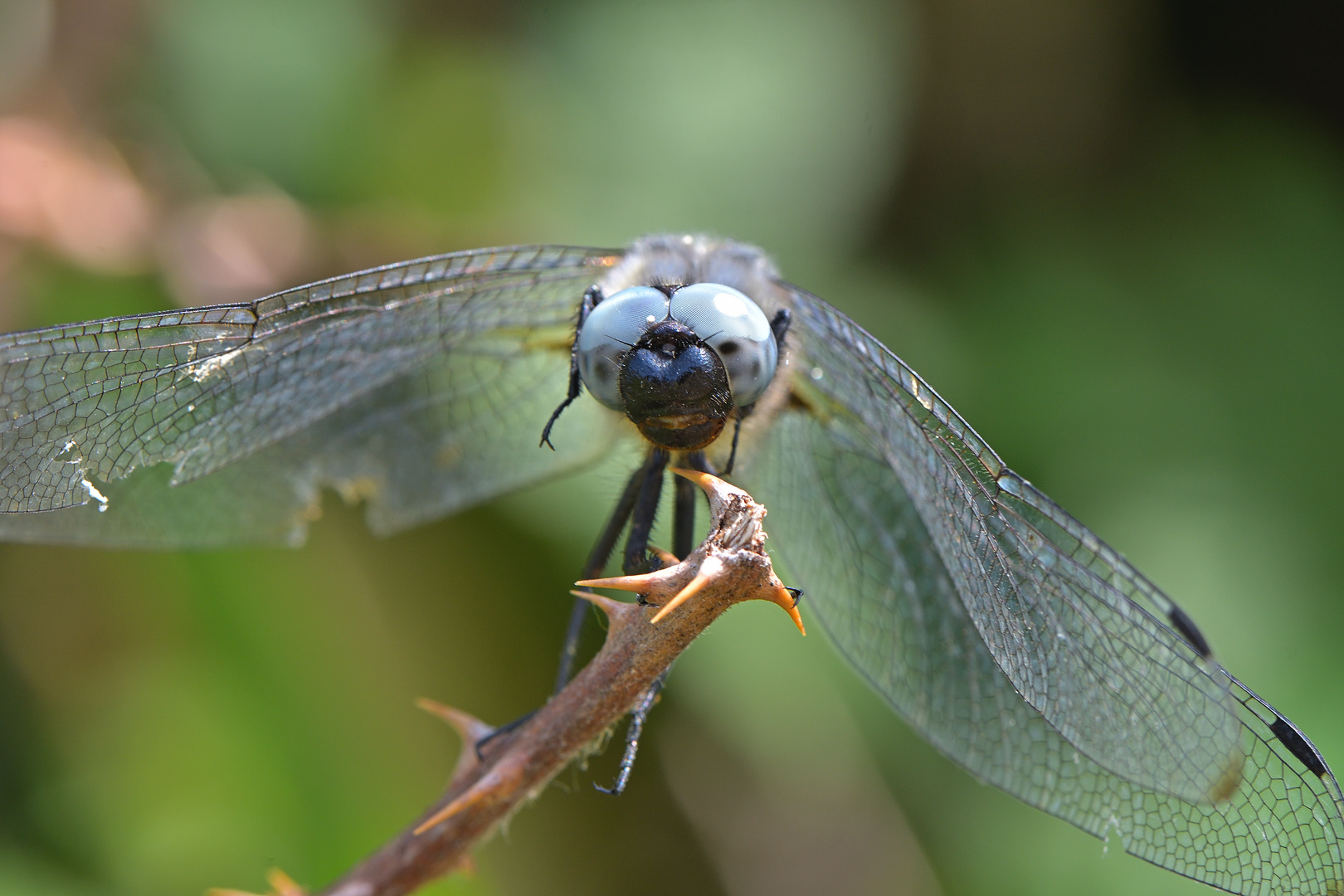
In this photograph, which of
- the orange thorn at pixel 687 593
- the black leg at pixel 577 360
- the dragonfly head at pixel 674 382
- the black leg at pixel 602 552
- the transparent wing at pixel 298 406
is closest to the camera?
the orange thorn at pixel 687 593

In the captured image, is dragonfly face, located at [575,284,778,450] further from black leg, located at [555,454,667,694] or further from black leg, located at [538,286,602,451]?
black leg, located at [555,454,667,694]

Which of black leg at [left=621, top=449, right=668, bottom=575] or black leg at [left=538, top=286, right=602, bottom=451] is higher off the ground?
black leg at [left=538, top=286, right=602, bottom=451]

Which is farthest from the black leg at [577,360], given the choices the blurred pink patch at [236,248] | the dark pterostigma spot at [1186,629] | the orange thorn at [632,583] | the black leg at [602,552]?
the blurred pink patch at [236,248]

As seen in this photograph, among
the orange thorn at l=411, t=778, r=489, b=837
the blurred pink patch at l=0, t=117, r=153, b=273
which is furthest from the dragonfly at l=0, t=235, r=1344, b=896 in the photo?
the blurred pink patch at l=0, t=117, r=153, b=273

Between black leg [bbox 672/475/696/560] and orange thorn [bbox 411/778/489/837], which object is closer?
orange thorn [bbox 411/778/489/837]

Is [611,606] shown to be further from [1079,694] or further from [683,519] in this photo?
[1079,694]

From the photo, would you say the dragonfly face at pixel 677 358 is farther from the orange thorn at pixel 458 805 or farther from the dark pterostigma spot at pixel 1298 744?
the dark pterostigma spot at pixel 1298 744

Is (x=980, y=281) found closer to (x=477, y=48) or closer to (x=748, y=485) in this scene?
(x=748, y=485)
